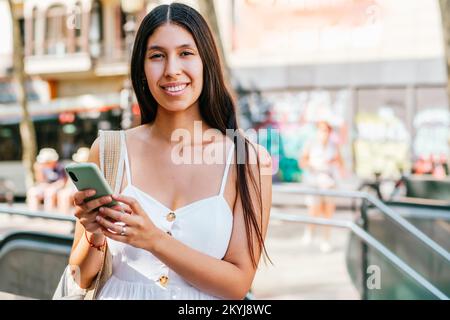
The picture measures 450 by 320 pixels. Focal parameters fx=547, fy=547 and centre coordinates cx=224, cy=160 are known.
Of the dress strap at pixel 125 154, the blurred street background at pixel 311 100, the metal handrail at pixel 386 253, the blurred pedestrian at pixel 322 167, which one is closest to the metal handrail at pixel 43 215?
the metal handrail at pixel 386 253

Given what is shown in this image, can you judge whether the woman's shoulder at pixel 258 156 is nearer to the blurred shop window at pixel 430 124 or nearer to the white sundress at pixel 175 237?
the white sundress at pixel 175 237

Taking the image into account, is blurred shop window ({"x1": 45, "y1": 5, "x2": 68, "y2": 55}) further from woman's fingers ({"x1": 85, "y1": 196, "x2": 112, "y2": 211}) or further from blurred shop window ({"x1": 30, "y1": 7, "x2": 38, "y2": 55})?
woman's fingers ({"x1": 85, "y1": 196, "x2": 112, "y2": 211})

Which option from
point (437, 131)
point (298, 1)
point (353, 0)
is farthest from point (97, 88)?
point (437, 131)

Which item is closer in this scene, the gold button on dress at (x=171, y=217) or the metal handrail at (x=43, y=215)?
the gold button on dress at (x=171, y=217)

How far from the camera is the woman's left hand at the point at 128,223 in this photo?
44.6 inches

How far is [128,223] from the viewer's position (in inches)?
44.8

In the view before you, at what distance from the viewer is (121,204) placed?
3.80 feet

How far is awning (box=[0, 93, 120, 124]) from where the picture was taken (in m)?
14.4

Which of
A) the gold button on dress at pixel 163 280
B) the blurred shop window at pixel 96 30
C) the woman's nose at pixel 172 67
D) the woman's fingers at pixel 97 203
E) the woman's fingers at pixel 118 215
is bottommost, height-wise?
the gold button on dress at pixel 163 280

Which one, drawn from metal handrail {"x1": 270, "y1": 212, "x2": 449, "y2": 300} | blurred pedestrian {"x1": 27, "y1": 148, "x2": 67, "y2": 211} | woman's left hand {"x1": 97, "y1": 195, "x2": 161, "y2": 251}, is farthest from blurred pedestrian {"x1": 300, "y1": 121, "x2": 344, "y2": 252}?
blurred pedestrian {"x1": 27, "y1": 148, "x2": 67, "y2": 211}

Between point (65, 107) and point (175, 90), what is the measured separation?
45.9 ft

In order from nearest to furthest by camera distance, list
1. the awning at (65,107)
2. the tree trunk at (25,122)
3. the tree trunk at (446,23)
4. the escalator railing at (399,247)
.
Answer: the escalator railing at (399,247) < the tree trunk at (446,23) < the tree trunk at (25,122) < the awning at (65,107)

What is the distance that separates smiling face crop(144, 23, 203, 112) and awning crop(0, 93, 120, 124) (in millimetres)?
13331
